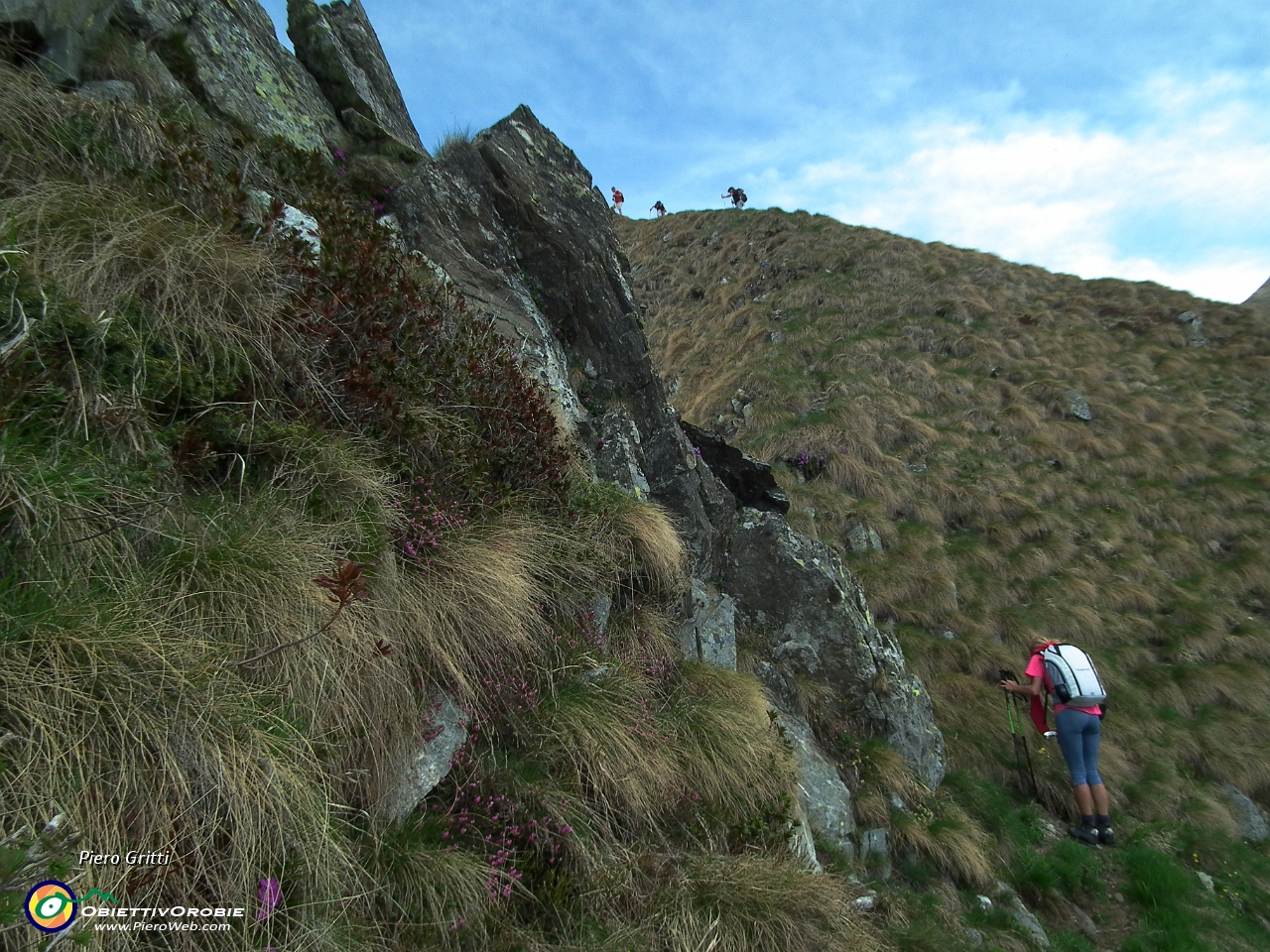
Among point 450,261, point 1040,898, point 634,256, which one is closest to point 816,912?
point 1040,898

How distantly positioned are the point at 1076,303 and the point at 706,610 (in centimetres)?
2091

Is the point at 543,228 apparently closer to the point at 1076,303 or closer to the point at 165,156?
the point at 165,156

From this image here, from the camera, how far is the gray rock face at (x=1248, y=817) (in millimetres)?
7074

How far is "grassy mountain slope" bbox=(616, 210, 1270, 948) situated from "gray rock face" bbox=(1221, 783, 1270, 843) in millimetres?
148

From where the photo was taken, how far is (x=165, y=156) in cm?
421

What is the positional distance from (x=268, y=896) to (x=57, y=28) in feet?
20.9

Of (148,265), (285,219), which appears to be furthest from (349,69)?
(148,265)

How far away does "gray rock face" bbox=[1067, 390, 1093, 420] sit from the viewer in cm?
1462

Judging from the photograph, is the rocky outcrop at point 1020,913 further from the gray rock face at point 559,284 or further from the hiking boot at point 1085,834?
the gray rock face at point 559,284

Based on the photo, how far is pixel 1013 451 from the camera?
43.7 feet

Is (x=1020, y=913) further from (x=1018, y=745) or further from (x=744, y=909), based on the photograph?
(x=744, y=909)

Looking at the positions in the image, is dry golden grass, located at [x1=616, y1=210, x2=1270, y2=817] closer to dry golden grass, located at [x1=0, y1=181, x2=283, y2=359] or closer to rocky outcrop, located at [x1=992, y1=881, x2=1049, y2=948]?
rocky outcrop, located at [x1=992, y1=881, x2=1049, y2=948]

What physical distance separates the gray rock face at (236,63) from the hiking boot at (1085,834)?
10.7m

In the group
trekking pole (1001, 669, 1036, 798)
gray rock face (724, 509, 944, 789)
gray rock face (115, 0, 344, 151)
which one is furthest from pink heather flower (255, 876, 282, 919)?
trekking pole (1001, 669, 1036, 798)
